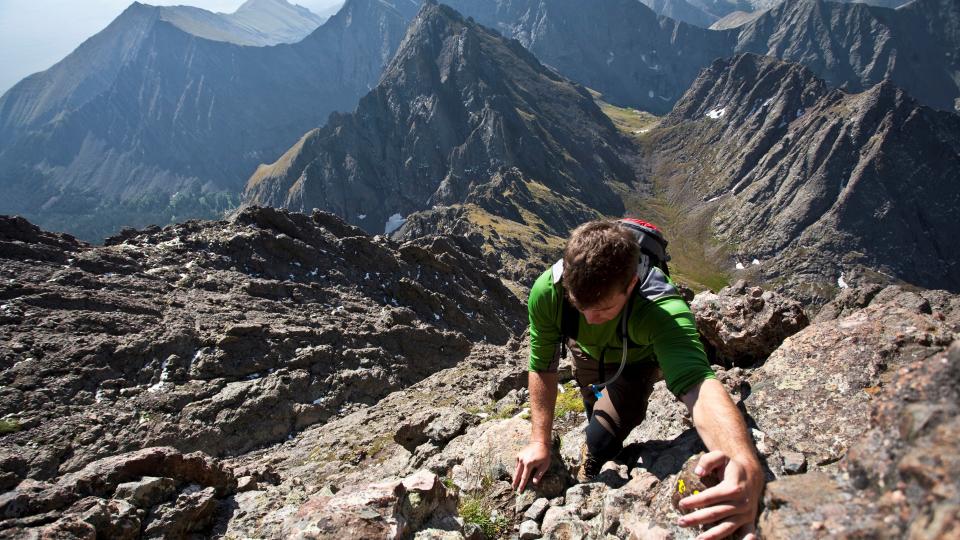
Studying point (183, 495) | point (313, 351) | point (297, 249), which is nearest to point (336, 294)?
point (297, 249)

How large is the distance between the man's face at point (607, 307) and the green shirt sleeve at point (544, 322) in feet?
2.43

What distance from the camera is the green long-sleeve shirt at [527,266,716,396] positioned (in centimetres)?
527

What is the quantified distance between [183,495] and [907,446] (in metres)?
11.1

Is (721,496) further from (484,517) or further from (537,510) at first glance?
(484,517)

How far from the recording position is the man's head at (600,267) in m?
5.09

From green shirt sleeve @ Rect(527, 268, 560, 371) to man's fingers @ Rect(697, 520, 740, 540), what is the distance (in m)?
2.78

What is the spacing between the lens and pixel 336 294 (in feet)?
156

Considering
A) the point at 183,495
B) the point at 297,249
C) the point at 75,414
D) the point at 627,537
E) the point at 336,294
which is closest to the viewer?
the point at 627,537

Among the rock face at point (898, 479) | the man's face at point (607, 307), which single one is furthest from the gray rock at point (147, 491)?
the rock face at point (898, 479)

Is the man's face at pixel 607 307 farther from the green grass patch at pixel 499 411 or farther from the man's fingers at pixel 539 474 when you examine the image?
the green grass patch at pixel 499 411

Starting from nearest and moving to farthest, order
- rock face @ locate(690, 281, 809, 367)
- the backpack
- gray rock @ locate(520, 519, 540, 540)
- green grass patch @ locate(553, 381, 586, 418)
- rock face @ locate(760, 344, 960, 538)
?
rock face @ locate(760, 344, 960, 538), the backpack, gray rock @ locate(520, 519, 540, 540), rock face @ locate(690, 281, 809, 367), green grass patch @ locate(553, 381, 586, 418)

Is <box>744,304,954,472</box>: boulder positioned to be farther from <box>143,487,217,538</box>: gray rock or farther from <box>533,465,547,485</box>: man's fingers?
<box>143,487,217,538</box>: gray rock

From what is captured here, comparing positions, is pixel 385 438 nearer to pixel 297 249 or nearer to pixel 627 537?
pixel 627 537

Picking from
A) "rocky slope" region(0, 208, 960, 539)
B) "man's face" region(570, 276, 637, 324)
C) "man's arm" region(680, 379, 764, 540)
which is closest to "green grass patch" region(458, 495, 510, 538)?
"rocky slope" region(0, 208, 960, 539)
